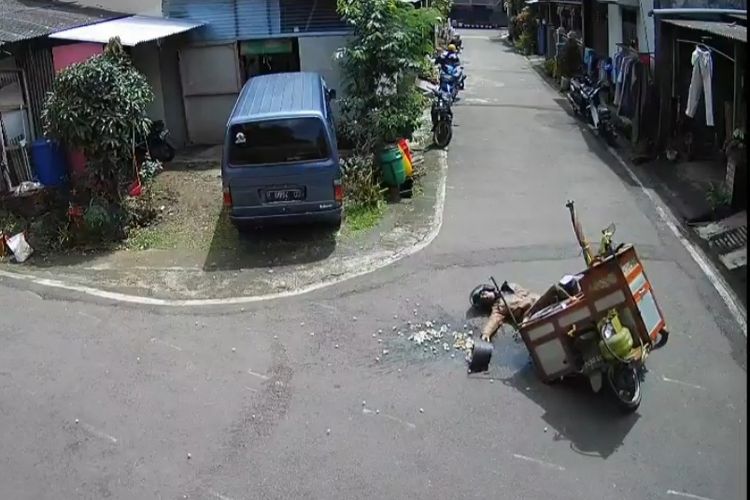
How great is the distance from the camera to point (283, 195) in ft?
36.8

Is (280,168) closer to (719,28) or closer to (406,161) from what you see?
(406,161)

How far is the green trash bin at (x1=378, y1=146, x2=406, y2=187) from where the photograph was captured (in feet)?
44.3

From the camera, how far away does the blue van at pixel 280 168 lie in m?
11.1

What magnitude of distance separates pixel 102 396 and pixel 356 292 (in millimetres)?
3374

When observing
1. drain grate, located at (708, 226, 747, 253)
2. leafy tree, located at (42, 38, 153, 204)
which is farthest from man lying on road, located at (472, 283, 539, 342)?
leafy tree, located at (42, 38, 153, 204)

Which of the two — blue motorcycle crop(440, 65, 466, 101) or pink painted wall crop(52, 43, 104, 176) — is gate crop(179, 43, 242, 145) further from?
blue motorcycle crop(440, 65, 466, 101)

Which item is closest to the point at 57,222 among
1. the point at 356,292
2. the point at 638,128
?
the point at 356,292

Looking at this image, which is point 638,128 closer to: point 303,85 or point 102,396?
point 303,85

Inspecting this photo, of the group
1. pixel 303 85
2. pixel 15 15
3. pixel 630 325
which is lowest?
pixel 630 325

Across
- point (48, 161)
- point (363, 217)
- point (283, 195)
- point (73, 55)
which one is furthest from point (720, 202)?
point (73, 55)

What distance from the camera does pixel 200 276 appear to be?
10945mm

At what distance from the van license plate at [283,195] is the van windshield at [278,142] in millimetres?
392

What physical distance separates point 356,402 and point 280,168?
441 centimetres

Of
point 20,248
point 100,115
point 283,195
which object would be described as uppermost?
point 100,115
